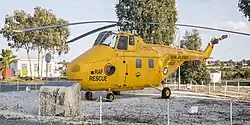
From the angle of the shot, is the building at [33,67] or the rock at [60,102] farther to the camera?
the building at [33,67]

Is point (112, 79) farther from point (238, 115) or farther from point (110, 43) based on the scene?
point (238, 115)

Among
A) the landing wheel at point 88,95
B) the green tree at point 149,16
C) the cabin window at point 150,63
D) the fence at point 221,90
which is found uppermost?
the green tree at point 149,16

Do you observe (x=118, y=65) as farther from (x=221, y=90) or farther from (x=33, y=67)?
(x=33, y=67)

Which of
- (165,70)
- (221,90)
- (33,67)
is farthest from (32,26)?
(165,70)

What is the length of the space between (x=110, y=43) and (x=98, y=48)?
2.14ft

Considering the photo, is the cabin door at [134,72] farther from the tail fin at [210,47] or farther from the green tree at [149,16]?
the green tree at [149,16]

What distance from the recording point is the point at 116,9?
38812mm

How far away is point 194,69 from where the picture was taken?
4616 centimetres

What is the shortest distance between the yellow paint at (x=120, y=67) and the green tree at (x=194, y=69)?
22.8 meters

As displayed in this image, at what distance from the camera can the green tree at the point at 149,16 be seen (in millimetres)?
37438

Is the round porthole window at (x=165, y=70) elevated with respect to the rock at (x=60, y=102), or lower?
elevated

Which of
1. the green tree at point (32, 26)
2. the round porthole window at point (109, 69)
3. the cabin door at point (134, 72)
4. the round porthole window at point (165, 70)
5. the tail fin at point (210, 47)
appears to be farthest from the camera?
the green tree at point (32, 26)

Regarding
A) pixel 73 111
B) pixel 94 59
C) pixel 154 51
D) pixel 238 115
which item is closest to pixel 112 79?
pixel 94 59

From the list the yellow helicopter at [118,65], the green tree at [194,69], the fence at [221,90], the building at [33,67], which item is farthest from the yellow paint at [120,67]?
the building at [33,67]
